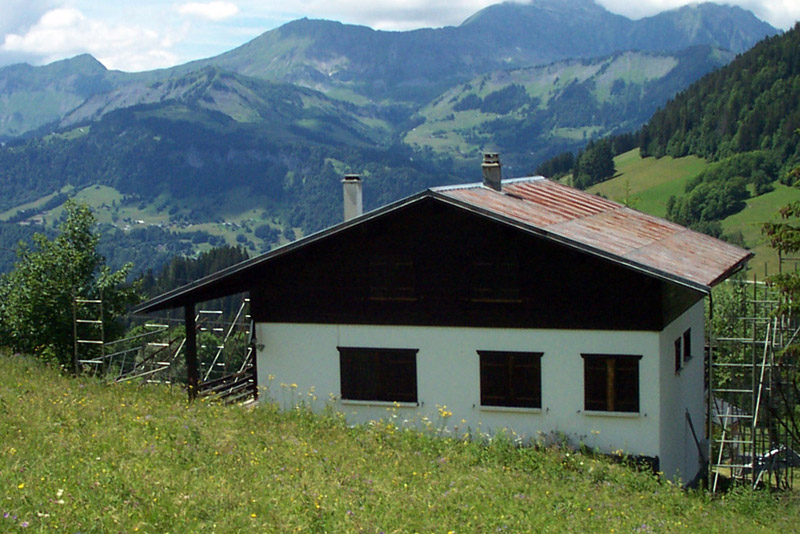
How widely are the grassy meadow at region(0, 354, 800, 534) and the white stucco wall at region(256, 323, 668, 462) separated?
105 cm

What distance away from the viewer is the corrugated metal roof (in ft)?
67.3

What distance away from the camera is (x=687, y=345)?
24.0m

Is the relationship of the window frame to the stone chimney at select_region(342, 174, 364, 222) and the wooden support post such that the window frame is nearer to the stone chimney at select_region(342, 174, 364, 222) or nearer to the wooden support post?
the stone chimney at select_region(342, 174, 364, 222)

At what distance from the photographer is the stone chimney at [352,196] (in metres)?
25.7

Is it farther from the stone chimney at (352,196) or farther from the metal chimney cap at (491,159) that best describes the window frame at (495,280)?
the metal chimney cap at (491,159)

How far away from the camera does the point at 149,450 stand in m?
13.8

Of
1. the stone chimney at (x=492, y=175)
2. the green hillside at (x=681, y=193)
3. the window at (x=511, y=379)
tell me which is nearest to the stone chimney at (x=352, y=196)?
the stone chimney at (x=492, y=175)

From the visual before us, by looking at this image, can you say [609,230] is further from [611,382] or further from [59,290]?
[59,290]

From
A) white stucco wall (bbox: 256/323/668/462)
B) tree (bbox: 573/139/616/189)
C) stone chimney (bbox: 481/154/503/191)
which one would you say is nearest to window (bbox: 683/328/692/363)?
white stucco wall (bbox: 256/323/668/462)

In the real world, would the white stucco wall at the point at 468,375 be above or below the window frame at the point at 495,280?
below

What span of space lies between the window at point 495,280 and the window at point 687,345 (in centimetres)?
515

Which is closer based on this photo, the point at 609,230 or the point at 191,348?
the point at 191,348

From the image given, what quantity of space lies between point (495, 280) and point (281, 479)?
32.6ft

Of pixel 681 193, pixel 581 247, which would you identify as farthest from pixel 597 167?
pixel 581 247
